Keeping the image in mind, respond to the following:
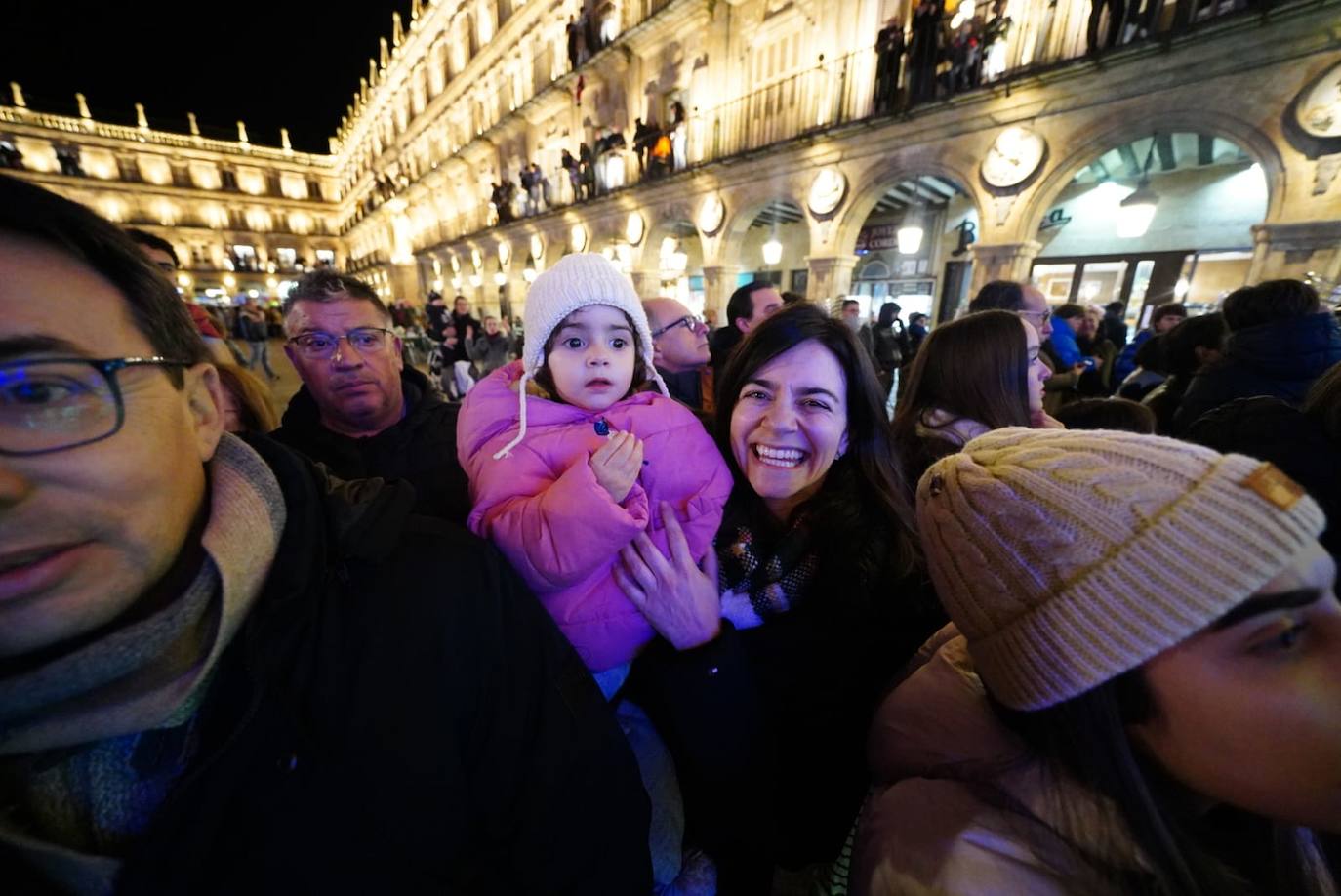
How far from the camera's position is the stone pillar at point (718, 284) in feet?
Answer: 38.2

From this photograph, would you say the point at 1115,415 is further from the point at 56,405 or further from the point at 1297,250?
the point at 1297,250

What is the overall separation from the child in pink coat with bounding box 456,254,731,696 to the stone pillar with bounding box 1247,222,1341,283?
26.1 feet

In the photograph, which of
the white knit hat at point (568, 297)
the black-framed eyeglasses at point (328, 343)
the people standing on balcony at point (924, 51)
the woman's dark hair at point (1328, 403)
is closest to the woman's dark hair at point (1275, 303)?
the woman's dark hair at point (1328, 403)

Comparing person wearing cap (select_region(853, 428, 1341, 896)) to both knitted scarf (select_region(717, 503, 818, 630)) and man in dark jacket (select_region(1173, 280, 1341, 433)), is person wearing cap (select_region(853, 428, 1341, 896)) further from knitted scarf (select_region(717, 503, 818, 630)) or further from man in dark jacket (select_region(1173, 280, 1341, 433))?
man in dark jacket (select_region(1173, 280, 1341, 433))

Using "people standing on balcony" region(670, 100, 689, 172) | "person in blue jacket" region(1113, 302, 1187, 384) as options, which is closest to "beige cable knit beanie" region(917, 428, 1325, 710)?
"person in blue jacket" region(1113, 302, 1187, 384)

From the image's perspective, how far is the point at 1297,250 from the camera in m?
5.23

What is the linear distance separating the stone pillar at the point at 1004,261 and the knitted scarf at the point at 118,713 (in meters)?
8.95

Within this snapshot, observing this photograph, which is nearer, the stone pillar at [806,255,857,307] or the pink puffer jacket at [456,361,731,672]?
the pink puffer jacket at [456,361,731,672]

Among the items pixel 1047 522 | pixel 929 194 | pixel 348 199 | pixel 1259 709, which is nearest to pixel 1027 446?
pixel 1047 522

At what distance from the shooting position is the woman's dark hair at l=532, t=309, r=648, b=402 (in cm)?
177

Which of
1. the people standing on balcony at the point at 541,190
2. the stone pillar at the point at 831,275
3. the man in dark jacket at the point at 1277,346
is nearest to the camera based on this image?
the man in dark jacket at the point at 1277,346

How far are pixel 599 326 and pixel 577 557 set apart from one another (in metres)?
0.90

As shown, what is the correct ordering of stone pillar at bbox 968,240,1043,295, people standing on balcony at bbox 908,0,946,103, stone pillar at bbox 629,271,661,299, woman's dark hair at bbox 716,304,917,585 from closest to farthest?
1. woman's dark hair at bbox 716,304,917,585
2. stone pillar at bbox 968,240,1043,295
3. people standing on balcony at bbox 908,0,946,103
4. stone pillar at bbox 629,271,661,299

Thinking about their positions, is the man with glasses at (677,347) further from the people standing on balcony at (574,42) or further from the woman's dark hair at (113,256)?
the people standing on balcony at (574,42)
